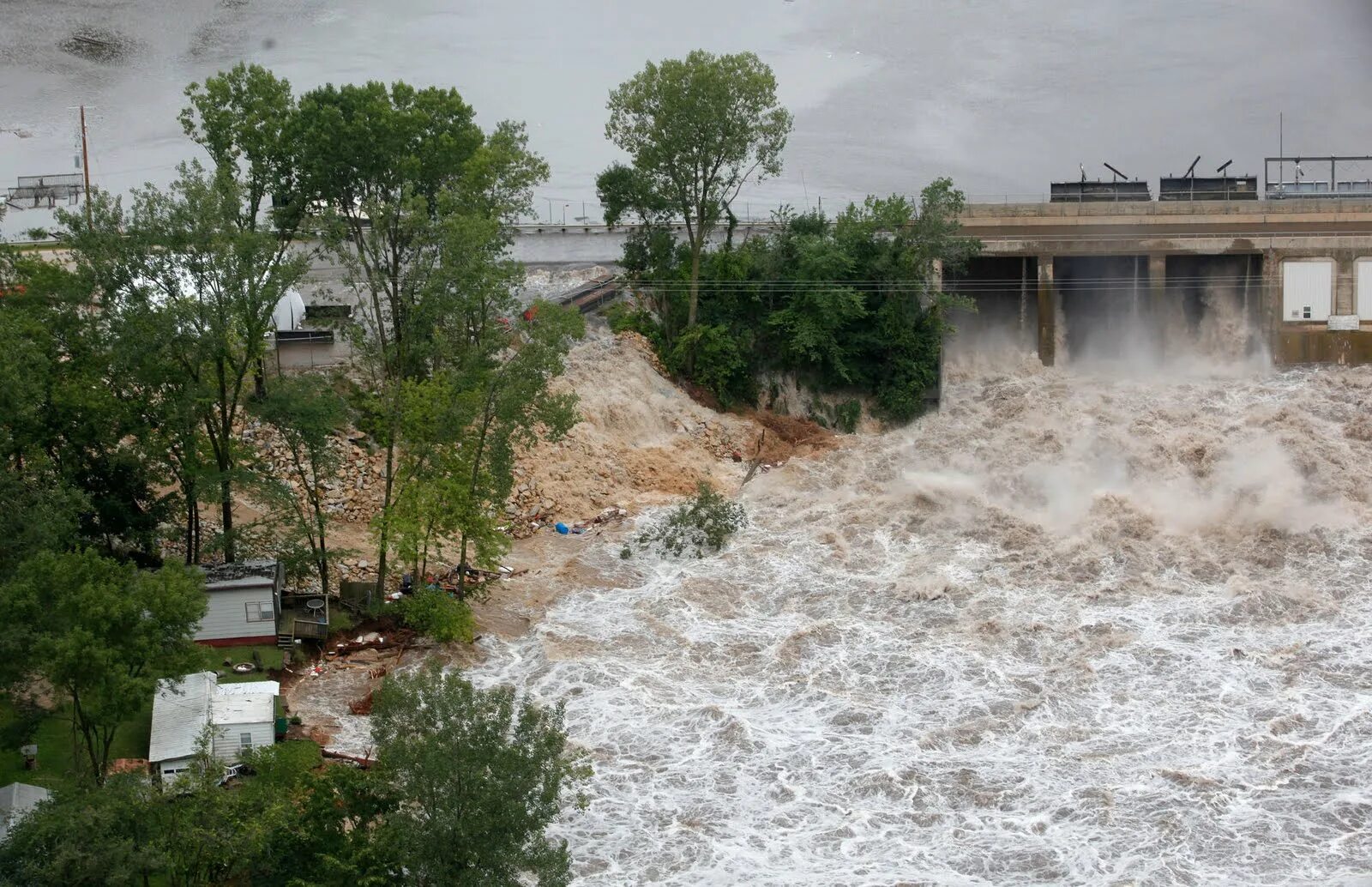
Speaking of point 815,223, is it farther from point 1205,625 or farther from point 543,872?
point 543,872

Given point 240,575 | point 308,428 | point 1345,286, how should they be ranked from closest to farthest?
1. point 240,575
2. point 308,428
3. point 1345,286

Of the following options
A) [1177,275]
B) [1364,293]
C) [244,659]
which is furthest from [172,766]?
[1364,293]

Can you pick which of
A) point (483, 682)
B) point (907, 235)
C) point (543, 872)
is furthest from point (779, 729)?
point (907, 235)

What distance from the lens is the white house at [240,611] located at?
3209 centimetres

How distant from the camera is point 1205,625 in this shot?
33844 mm

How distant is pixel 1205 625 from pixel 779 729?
446 inches

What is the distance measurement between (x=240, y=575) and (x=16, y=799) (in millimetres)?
10243

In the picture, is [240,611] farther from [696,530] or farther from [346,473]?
[696,530]

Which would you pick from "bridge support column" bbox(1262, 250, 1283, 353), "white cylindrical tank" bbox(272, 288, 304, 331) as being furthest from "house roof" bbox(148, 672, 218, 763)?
"bridge support column" bbox(1262, 250, 1283, 353)

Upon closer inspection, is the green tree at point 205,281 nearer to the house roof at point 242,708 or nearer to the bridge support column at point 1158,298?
the house roof at point 242,708

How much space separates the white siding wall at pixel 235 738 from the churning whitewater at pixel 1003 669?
6.04m

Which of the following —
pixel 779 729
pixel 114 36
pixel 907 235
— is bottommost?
pixel 779 729

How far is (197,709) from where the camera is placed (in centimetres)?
2681

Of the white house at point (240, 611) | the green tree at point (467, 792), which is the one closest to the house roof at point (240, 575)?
the white house at point (240, 611)
